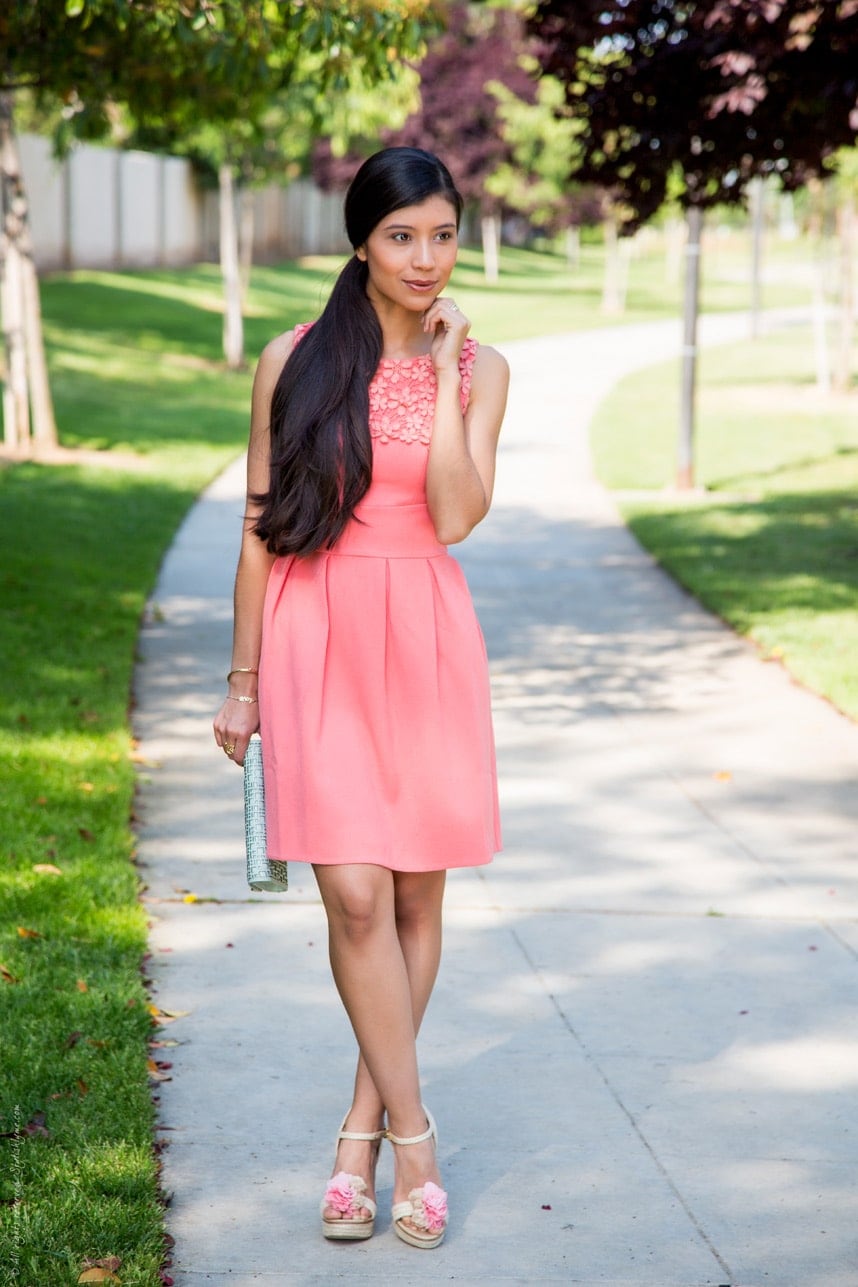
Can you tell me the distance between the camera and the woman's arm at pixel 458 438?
3.13 metres

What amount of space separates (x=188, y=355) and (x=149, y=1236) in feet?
79.0

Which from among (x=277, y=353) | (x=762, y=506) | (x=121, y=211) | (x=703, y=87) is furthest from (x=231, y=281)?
(x=277, y=353)

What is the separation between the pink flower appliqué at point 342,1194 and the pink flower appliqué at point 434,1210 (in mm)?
137

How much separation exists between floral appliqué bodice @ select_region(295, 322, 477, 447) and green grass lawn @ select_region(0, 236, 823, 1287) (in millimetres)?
249

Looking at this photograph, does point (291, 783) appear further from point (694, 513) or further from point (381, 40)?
point (694, 513)

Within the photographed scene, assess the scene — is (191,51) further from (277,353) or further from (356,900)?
(356,900)

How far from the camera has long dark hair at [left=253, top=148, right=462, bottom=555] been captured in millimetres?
3150

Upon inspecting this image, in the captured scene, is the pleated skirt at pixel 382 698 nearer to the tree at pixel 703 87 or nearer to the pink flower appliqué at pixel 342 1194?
the pink flower appliqué at pixel 342 1194

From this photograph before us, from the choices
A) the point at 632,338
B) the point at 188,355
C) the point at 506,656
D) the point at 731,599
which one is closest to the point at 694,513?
the point at 731,599

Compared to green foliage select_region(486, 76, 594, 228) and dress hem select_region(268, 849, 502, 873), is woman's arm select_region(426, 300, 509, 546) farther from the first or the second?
green foliage select_region(486, 76, 594, 228)

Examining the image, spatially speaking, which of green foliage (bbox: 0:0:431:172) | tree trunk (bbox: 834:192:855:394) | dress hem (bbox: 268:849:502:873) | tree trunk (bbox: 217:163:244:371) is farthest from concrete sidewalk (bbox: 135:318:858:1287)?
tree trunk (bbox: 217:163:244:371)

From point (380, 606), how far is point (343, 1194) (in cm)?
111

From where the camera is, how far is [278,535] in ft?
10.6

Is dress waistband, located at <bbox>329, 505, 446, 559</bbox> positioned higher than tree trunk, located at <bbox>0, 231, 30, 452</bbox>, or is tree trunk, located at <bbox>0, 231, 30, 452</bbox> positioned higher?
dress waistband, located at <bbox>329, 505, 446, 559</bbox>
